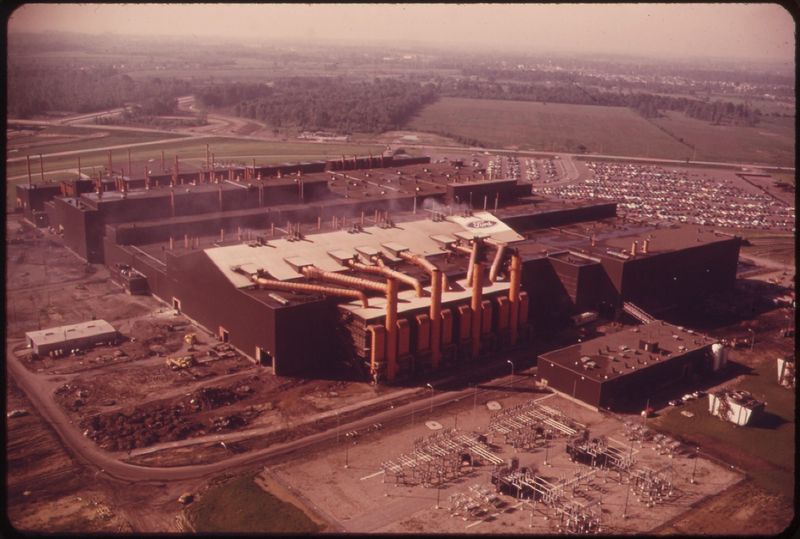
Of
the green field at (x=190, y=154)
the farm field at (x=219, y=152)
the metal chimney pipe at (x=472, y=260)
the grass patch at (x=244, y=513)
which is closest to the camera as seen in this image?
the grass patch at (x=244, y=513)

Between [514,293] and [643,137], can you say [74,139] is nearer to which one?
[514,293]

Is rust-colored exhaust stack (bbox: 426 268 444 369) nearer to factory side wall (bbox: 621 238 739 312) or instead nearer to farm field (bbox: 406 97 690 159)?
factory side wall (bbox: 621 238 739 312)

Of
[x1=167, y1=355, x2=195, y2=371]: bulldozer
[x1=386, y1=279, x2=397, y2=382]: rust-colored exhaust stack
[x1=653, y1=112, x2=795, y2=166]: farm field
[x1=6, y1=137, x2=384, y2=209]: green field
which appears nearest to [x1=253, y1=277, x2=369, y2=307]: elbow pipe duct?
[x1=386, y1=279, x2=397, y2=382]: rust-colored exhaust stack

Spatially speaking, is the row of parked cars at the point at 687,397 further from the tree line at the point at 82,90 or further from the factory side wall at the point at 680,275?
the tree line at the point at 82,90

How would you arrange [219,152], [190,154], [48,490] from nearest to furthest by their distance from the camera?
[48,490]
[190,154]
[219,152]

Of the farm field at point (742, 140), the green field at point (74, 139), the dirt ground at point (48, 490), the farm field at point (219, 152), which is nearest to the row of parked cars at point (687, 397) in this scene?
the dirt ground at point (48, 490)

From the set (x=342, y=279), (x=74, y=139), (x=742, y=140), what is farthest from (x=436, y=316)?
(x=742, y=140)
